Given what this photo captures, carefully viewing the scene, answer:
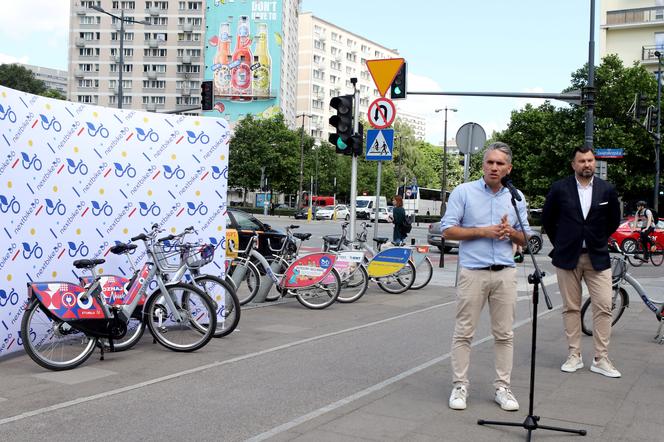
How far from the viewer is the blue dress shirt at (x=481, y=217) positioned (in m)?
5.23

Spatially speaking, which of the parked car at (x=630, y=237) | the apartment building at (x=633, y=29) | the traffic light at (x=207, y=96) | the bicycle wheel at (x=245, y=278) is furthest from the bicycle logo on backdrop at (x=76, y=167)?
the apartment building at (x=633, y=29)

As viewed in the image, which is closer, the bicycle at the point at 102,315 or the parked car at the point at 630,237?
the bicycle at the point at 102,315

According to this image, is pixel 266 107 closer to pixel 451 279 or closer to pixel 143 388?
pixel 451 279

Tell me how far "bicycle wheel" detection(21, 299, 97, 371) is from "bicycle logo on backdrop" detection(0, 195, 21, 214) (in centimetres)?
92

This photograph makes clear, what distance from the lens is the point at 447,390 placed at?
583 centimetres

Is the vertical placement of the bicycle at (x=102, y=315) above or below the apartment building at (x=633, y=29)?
below

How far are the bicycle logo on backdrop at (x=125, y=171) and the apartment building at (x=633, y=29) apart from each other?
61.0 m

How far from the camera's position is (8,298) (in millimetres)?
6770

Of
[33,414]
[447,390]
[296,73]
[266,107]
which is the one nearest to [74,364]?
[33,414]

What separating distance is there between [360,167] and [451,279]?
74200 millimetres

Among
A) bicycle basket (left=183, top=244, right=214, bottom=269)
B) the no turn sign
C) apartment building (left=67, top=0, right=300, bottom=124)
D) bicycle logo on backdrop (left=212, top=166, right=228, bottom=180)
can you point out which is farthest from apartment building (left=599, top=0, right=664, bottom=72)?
bicycle basket (left=183, top=244, right=214, bottom=269)

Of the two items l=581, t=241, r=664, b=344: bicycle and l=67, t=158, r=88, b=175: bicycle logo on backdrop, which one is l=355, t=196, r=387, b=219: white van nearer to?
l=581, t=241, r=664, b=344: bicycle

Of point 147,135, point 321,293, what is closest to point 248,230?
point 321,293

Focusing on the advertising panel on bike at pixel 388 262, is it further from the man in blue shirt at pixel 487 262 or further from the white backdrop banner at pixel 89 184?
the man in blue shirt at pixel 487 262
